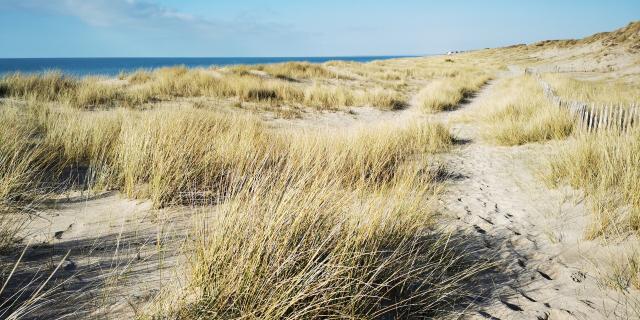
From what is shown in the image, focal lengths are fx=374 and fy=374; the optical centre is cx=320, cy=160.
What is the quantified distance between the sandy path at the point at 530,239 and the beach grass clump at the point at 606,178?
18cm

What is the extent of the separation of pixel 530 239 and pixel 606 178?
129 cm

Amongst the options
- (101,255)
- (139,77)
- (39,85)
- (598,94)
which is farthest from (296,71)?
(101,255)

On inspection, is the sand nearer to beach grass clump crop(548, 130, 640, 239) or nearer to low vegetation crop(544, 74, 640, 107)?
beach grass clump crop(548, 130, 640, 239)

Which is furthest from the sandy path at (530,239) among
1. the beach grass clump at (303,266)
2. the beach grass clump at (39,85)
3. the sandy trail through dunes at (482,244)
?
the beach grass clump at (39,85)

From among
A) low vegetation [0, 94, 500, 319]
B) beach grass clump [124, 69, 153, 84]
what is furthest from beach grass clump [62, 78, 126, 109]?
low vegetation [0, 94, 500, 319]

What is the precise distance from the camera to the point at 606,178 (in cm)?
364

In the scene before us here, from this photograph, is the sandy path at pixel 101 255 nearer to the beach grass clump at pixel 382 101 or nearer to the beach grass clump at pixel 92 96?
the beach grass clump at pixel 92 96

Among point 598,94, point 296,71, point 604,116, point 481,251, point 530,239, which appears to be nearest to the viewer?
point 481,251

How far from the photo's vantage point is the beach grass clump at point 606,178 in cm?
292

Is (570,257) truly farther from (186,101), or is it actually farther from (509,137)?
(186,101)

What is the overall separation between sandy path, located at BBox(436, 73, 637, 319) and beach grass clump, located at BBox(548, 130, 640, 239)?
18cm

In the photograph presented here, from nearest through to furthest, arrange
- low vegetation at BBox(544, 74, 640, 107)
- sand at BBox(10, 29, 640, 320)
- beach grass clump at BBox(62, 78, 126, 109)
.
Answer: sand at BBox(10, 29, 640, 320) < beach grass clump at BBox(62, 78, 126, 109) < low vegetation at BBox(544, 74, 640, 107)

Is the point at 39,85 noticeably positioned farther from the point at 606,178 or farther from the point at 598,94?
the point at 598,94

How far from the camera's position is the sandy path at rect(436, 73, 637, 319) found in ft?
6.99
